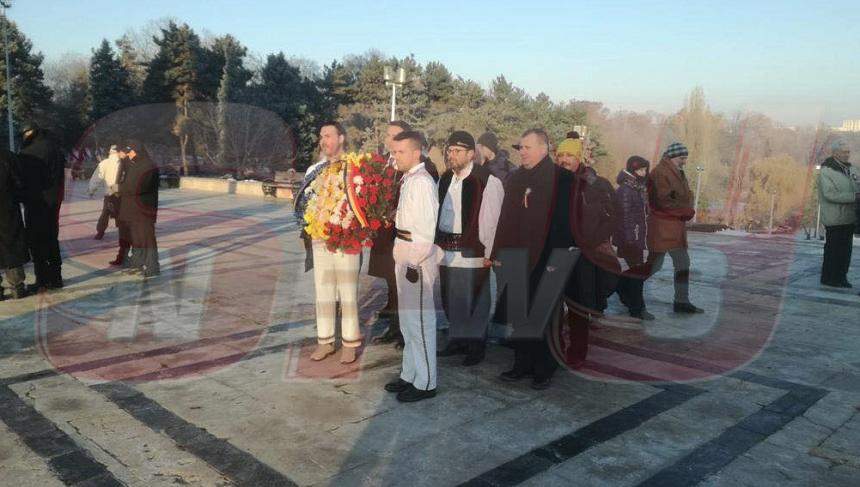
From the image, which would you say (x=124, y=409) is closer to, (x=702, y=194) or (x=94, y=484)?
(x=94, y=484)

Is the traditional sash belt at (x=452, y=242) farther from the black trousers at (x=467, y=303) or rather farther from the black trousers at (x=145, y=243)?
the black trousers at (x=145, y=243)

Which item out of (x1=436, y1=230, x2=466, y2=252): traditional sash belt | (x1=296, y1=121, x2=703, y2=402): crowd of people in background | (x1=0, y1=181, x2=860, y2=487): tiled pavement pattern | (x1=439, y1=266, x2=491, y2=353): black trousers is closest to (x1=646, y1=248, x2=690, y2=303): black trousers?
(x1=0, y1=181, x2=860, y2=487): tiled pavement pattern

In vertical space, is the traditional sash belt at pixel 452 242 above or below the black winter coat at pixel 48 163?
below

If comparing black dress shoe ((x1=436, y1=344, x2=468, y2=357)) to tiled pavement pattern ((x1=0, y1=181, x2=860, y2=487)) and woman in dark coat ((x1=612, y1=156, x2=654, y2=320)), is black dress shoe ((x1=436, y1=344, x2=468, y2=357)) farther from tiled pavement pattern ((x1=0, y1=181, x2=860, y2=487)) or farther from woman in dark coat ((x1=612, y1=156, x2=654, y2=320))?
woman in dark coat ((x1=612, y1=156, x2=654, y2=320))

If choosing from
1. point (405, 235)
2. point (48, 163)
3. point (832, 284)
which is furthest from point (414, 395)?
point (832, 284)

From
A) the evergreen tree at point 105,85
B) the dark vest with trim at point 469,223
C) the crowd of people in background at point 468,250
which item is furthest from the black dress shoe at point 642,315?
the evergreen tree at point 105,85

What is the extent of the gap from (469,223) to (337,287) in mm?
1200

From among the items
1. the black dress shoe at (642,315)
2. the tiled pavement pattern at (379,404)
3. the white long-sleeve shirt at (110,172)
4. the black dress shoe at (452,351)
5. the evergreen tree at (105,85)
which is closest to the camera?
the tiled pavement pattern at (379,404)

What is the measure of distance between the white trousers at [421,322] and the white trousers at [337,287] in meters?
0.74

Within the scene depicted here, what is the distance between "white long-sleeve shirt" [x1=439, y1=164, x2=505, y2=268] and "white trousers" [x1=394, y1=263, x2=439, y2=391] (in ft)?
2.17

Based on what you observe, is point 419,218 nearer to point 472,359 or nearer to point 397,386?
point 397,386

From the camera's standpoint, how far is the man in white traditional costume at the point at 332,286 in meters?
5.13

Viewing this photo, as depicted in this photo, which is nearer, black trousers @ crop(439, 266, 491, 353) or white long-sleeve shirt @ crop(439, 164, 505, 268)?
white long-sleeve shirt @ crop(439, 164, 505, 268)

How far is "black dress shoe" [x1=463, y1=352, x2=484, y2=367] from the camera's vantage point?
17.5 feet
